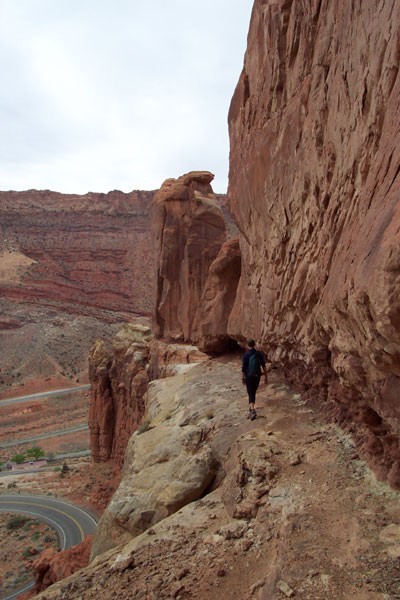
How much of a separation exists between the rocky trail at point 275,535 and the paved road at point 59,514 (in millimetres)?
16024

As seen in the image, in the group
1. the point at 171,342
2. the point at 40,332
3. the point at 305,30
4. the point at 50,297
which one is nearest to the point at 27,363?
the point at 40,332

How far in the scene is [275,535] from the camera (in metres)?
4.91

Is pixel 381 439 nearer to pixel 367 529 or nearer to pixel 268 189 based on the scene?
pixel 367 529

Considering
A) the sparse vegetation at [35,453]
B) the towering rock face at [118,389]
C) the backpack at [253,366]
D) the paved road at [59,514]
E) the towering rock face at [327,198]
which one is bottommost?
the sparse vegetation at [35,453]

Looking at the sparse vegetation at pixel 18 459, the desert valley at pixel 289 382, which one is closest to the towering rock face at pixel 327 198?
the desert valley at pixel 289 382

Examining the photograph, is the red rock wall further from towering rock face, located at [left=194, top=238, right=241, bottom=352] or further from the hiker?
the hiker

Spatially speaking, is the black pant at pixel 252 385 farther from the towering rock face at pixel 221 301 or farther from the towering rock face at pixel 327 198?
the towering rock face at pixel 221 301

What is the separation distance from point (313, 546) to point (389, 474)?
1228mm

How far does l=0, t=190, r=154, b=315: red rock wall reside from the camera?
264 ft

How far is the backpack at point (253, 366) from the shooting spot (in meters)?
8.61

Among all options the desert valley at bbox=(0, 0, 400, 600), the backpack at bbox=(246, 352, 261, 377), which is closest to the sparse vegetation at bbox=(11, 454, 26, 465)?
the desert valley at bbox=(0, 0, 400, 600)

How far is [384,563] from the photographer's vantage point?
3930 mm

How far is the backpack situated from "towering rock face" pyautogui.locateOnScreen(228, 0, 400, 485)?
910 millimetres

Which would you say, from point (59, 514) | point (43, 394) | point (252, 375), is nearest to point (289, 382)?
point (252, 375)
